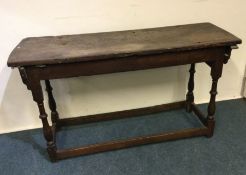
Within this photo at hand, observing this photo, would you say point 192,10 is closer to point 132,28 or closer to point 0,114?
point 132,28

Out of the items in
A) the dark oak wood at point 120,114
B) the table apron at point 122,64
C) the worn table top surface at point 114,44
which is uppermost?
the worn table top surface at point 114,44

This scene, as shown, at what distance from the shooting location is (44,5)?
186 cm

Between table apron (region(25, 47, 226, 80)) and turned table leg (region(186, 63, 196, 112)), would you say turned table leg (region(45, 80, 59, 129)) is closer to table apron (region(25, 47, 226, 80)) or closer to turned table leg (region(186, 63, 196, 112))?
table apron (region(25, 47, 226, 80))

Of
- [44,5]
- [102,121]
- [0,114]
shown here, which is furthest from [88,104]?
[44,5]

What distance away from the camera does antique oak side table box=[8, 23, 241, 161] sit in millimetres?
1533

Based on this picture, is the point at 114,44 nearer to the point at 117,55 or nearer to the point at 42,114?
the point at 117,55

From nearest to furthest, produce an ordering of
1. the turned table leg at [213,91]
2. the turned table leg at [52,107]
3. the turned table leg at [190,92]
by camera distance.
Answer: the turned table leg at [213,91], the turned table leg at [52,107], the turned table leg at [190,92]

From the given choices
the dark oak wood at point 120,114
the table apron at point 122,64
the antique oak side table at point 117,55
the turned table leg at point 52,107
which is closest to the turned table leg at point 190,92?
the dark oak wood at point 120,114

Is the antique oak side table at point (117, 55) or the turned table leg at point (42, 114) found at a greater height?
the antique oak side table at point (117, 55)

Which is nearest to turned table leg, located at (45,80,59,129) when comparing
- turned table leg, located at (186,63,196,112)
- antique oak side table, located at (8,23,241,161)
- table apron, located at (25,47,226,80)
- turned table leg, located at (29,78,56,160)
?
antique oak side table, located at (8,23,241,161)

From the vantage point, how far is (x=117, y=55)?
61.0 inches

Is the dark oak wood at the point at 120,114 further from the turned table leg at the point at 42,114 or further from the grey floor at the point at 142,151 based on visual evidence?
the turned table leg at the point at 42,114

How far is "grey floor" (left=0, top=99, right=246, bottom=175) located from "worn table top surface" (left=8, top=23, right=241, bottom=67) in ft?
2.41

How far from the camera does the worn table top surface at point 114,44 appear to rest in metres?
1.52
